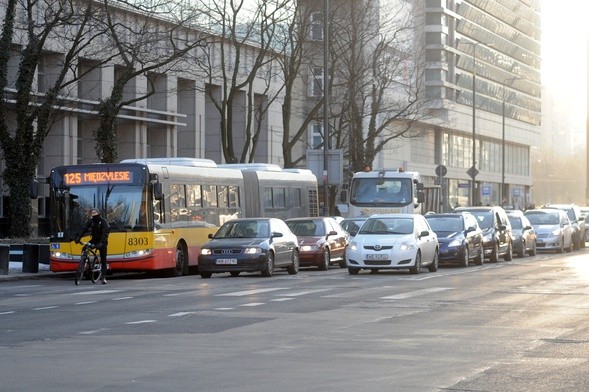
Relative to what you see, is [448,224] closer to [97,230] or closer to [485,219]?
[485,219]

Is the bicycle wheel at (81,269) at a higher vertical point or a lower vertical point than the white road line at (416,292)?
higher

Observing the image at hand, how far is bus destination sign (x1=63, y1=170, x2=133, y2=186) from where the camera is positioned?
34812mm

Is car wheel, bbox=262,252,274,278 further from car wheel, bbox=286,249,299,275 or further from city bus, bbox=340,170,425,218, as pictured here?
city bus, bbox=340,170,425,218

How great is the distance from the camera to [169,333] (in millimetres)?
17297

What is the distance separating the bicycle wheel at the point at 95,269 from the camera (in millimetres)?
31891

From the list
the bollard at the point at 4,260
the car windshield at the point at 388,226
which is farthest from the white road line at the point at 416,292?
the bollard at the point at 4,260

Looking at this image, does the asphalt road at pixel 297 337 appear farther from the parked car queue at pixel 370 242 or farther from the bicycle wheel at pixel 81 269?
the parked car queue at pixel 370 242

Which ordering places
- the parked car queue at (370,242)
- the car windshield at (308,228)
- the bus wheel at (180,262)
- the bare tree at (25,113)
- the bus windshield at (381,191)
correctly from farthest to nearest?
the bus windshield at (381,191) < the bare tree at (25,113) < the car windshield at (308,228) < the bus wheel at (180,262) < the parked car queue at (370,242)

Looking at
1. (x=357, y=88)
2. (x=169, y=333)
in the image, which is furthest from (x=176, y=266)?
(x=357, y=88)

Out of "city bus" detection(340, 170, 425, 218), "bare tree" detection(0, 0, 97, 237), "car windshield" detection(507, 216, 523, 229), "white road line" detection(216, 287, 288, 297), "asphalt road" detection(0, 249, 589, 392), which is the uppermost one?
"bare tree" detection(0, 0, 97, 237)

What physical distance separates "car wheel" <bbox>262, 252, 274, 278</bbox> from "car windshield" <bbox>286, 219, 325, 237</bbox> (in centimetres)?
567

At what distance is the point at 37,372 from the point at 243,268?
20.8 meters

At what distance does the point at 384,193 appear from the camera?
48.7 metres

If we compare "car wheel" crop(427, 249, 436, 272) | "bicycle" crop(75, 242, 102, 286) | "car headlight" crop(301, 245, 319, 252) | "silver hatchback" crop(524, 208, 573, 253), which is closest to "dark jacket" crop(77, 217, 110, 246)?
"bicycle" crop(75, 242, 102, 286)
